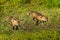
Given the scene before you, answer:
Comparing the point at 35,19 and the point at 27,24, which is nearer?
the point at 35,19

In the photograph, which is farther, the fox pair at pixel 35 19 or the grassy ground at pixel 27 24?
the fox pair at pixel 35 19

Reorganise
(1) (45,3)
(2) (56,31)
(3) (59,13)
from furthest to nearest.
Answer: (1) (45,3) → (3) (59,13) → (2) (56,31)

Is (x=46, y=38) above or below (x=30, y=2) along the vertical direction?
below

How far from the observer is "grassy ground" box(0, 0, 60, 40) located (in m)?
7.98

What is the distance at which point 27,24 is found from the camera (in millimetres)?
9023

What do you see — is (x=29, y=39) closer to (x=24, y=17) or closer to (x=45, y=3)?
(x=24, y=17)

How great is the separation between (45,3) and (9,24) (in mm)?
2149

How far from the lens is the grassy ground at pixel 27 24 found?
798 centimetres

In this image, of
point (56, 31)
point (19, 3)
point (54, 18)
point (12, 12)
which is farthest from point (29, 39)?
point (19, 3)

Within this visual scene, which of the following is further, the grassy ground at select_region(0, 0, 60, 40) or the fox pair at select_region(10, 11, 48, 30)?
the fox pair at select_region(10, 11, 48, 30)

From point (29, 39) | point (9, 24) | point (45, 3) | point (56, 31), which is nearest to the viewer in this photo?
point (29, 39)

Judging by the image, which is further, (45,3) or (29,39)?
(45,3)

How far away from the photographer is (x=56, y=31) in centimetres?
830

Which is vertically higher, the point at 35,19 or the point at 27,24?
the point at 35,19
